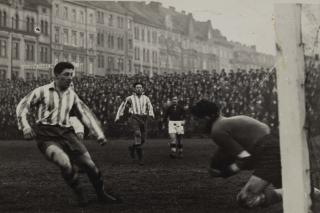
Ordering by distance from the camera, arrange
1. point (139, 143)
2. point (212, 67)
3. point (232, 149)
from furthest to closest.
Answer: point (139, 143) < point (212, 67) < point (232, 149)

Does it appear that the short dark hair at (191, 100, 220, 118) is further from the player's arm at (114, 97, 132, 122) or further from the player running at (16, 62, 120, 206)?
the player's arm at (114, 97, 132, 122)

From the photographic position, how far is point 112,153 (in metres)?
4.74

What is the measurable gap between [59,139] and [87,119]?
243mm

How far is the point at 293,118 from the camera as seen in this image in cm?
381

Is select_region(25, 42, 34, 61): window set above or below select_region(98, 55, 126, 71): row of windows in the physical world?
above

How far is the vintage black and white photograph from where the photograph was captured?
12.8ft

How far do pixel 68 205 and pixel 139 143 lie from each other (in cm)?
122

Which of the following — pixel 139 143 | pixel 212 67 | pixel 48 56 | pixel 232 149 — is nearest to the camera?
pixel 232 149

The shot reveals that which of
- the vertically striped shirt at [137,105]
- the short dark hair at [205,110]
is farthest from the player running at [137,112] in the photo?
the short dark hair at [205,110]

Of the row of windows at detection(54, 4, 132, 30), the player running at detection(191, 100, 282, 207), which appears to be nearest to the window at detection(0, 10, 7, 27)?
the row of windows at detection(54, 4, 132, 30)

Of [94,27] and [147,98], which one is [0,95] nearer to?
[94,27]

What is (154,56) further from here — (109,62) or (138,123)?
(138,123)

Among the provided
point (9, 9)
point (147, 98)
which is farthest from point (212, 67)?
point (9, 9)

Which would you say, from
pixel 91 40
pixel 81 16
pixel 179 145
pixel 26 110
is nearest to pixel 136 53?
pixel 91 40
